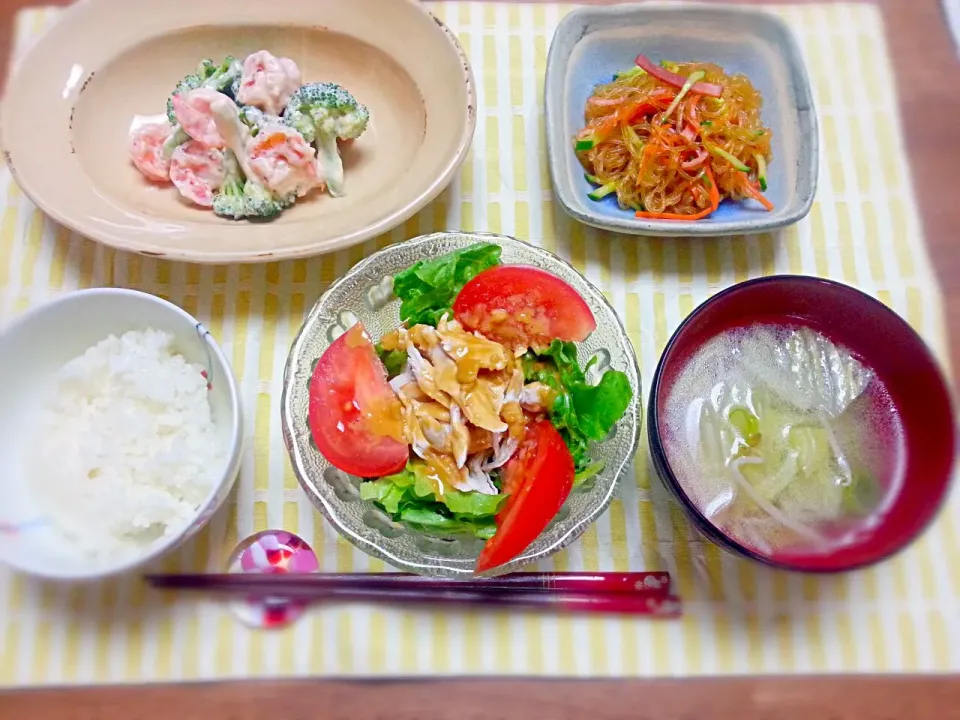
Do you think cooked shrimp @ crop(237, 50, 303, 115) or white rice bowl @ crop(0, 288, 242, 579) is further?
cooked shrimp @ crop(237, 50, 303, 115)

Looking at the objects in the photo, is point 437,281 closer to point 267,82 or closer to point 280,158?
point 280,158

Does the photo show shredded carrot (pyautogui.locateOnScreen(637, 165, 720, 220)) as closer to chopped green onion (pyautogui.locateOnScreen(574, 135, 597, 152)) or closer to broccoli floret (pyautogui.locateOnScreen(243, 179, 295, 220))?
chopped green onion (pyautogui.locateOnScreen(574, 135, 597, 152))

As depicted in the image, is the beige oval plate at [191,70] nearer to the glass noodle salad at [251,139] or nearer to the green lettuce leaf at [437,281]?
the glass noodle salad at [251,139]

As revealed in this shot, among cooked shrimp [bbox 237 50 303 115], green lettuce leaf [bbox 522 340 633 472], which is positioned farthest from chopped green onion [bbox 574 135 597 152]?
cooked shrimp [bbox 237 50 303 115]

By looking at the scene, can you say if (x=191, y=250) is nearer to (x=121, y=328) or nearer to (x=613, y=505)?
(x=121, y=328)

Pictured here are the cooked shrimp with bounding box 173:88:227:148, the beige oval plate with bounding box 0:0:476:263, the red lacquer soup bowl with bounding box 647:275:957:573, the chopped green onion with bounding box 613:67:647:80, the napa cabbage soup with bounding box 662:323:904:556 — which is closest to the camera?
the red lacquer soup bowl with bounding box 647:275:957:573

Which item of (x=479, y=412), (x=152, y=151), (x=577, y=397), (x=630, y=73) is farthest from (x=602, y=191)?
(x=152, y=151)

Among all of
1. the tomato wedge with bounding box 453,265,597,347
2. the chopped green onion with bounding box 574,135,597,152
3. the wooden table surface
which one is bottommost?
the wooden table surface

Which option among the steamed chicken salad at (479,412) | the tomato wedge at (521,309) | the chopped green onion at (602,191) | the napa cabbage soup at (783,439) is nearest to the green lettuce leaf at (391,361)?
the steamed chicken salad at (479,412)
